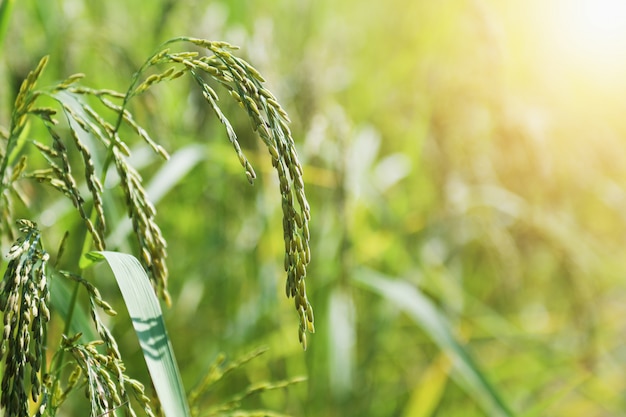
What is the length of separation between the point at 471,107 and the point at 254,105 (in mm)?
2472

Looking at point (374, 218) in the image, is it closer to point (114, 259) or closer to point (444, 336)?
point (444, 336)

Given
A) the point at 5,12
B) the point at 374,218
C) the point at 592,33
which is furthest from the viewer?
the point at 592,33

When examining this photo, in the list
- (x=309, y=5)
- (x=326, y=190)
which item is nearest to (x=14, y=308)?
(x=326, y=190)

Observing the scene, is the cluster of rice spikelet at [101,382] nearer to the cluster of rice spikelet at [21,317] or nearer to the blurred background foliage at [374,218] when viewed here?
the cluster of rice spikelet at [21,317]

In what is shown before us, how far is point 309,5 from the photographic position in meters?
2.75

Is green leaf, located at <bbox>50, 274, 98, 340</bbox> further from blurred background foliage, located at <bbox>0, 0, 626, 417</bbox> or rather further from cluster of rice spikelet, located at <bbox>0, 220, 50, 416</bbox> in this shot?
blurred background foliage, located at <bbox>0, 0, 626, 417</bbox>

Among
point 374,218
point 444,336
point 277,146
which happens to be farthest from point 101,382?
point 374,218

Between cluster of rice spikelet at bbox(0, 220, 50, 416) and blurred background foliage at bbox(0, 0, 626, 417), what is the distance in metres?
0.72

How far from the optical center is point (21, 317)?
64 cm

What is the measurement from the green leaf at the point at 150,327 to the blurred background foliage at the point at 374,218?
0.63 metres

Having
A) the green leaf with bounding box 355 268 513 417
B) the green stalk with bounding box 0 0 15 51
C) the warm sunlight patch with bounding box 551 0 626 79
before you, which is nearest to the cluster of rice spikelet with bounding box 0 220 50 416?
the green stalk with bounding box 0 0 15 51

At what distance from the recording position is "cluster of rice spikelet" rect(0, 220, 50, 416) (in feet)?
2.06

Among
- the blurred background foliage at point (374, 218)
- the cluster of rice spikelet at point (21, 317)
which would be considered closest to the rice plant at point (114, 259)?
the cluster of rice spikelet at point (21, 317)

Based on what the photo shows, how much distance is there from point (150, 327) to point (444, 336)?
32.4 inches
